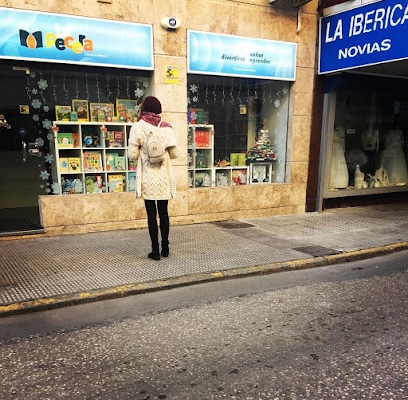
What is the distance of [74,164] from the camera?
6535mm

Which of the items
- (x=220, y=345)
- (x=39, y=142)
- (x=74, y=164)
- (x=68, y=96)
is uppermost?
(x=68, y=96)

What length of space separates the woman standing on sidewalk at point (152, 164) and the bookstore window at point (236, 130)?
2.34m

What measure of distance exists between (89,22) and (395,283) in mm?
5618

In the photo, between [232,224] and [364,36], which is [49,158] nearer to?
[232,224]

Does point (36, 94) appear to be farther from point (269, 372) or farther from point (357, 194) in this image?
point (357, 194)

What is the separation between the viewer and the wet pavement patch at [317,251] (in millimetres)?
5434

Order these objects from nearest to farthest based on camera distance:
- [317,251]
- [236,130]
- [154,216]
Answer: [154,216] → [317,251] → [236,130]

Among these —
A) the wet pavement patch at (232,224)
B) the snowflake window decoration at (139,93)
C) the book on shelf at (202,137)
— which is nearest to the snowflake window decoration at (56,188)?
the snowflake window decoration at (139,93)

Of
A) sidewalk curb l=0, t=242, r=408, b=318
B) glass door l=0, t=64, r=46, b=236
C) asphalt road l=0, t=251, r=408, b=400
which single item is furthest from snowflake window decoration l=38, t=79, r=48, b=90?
asphalt road l=0, t=251, r=408, b=400

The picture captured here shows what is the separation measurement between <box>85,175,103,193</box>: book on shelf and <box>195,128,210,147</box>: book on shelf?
1983mm

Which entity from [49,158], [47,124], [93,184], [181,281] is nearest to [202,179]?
[93,184]

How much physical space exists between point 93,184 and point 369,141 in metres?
6.71

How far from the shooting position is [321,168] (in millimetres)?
8211

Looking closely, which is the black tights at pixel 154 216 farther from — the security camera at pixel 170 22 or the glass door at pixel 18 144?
the security camera at pixel 170 22
